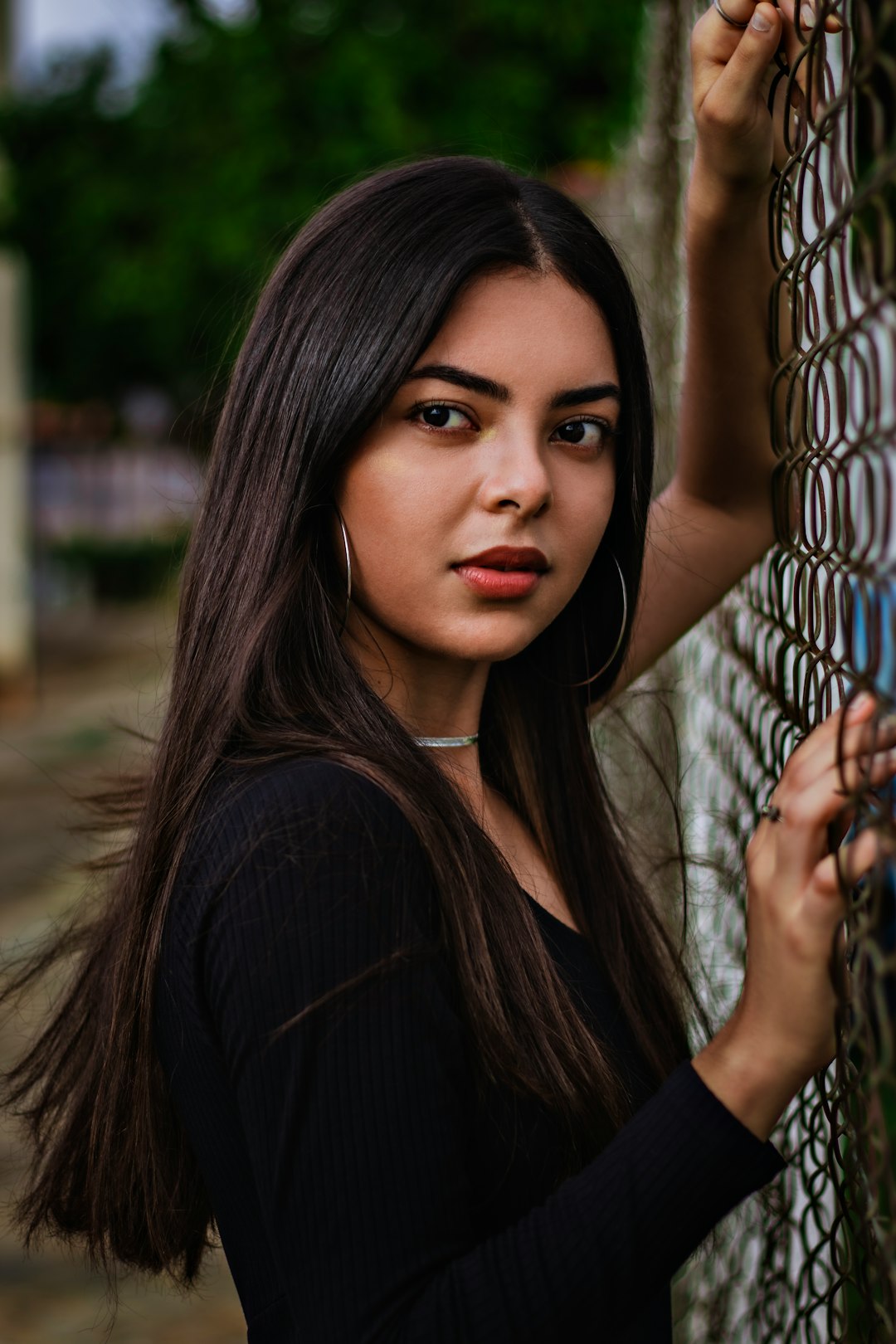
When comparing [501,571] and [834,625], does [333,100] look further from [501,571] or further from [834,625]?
[834,625]

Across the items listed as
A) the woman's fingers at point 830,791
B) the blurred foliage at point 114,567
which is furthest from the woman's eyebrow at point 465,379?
the blurred foliage at point 114,567

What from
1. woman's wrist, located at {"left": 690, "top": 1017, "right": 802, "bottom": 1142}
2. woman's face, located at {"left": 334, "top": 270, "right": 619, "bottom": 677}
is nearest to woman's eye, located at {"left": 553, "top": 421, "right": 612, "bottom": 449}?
woman's face, located at {"left": 334, "top": 270, "right": 619, "bottom": 677}

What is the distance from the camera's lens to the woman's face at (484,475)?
1300 millimetres

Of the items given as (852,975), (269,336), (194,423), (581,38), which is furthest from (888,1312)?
(581,38)

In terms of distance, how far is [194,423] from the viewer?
1747 mm

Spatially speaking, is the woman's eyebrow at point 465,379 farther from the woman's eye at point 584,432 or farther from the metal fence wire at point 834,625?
the metal fence wire at point 834,625

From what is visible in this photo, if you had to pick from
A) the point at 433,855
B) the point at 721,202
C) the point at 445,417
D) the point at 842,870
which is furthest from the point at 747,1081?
the point at 721,202

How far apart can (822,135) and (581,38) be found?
6.06 meters

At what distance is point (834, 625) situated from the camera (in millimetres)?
1148

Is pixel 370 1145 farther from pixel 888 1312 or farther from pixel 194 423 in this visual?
pixel 194 423

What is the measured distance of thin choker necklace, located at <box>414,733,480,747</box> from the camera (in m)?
1.49

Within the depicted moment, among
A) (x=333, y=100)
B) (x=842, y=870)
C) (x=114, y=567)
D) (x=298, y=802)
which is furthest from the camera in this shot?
(x=114, y=567)

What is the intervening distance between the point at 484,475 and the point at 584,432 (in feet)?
0.50

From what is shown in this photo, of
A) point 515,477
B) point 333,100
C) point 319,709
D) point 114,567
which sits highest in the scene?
point 333,100
